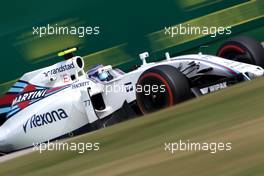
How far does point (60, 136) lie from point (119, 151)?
379 cm

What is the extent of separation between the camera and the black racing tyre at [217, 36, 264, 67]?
9.04m

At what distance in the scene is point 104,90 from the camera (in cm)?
920

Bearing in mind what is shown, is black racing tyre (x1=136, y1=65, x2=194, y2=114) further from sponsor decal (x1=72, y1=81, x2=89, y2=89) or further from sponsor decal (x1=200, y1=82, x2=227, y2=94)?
sponsor decal (x1=72, y1=81, x2=89, y2=89)

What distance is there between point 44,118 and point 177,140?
436cm

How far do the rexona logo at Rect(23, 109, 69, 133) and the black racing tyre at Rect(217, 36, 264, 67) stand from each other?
2505 mm

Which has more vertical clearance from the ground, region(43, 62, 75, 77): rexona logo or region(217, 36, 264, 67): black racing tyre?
region(43, 62, 75, 77): rexona logo

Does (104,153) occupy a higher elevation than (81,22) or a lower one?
lower

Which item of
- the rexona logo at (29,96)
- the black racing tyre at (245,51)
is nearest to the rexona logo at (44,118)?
the rexona logo at (29,96)

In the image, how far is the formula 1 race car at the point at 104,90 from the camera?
8.38m

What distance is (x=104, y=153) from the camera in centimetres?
586

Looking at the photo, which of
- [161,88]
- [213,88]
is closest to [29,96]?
[161,88]

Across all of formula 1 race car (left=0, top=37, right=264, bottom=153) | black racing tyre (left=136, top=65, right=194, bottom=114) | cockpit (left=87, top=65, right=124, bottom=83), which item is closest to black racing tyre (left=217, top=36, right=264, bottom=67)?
formula 1 race car (left=0, top=37, right=264, bottom=153)

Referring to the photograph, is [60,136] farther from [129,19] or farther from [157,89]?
[129,19]

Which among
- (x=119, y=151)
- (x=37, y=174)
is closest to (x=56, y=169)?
(x=37, y=174)
